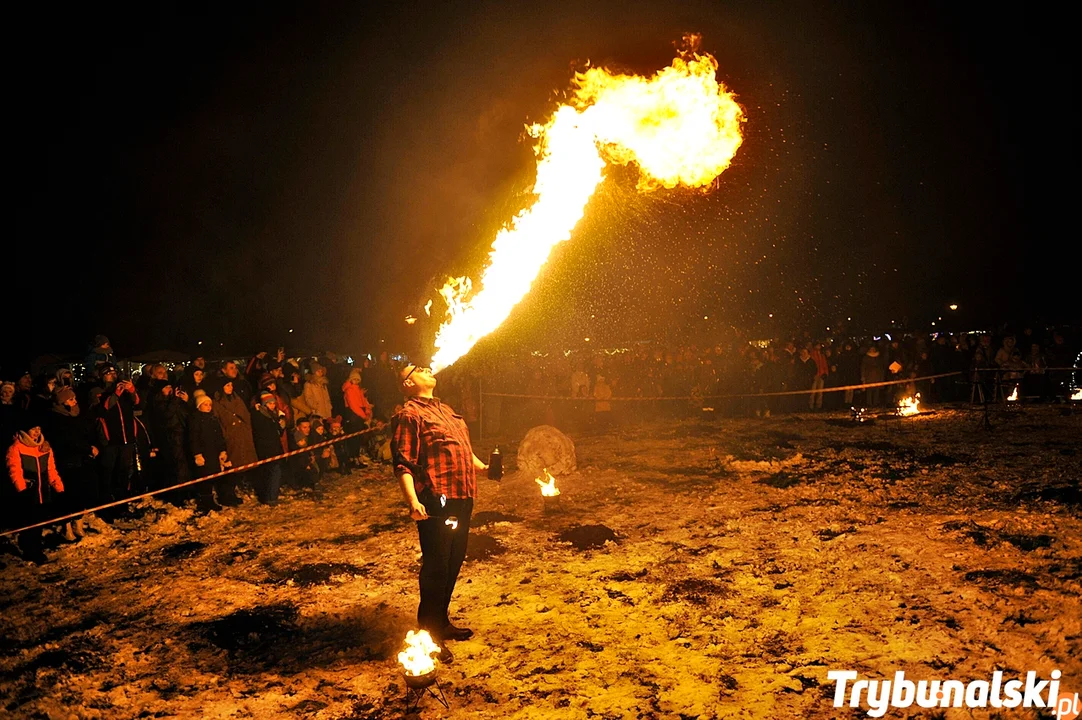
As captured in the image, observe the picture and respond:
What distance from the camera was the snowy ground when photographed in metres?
4.12

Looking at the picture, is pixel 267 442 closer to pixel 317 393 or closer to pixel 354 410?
pixel 317 393

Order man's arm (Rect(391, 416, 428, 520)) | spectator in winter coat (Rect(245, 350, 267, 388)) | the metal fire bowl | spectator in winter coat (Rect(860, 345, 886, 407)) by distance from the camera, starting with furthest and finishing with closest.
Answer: spectator in winter coat (Rect(860, 345, 886, 407)) → spectator in winter coat (Rect(245, 350, 267, 388)) → man's arm (Rect(391, 416, 428, 520)) → the metal fire bowl

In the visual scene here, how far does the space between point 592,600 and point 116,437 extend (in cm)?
706

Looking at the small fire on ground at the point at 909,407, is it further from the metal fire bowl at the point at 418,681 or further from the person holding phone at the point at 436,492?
the metal fire bowl at the point at 418,681

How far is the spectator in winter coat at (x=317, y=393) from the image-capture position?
443 inches

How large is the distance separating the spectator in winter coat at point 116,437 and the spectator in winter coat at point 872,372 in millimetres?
15959

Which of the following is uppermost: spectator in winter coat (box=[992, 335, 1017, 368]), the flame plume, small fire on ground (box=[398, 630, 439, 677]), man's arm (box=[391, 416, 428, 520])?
the flame plume

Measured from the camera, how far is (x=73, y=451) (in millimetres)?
8148

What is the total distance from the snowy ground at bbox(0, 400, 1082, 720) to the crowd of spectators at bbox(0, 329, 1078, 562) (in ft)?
A: 2.35

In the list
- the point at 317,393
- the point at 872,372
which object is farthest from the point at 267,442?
the point at 872,372

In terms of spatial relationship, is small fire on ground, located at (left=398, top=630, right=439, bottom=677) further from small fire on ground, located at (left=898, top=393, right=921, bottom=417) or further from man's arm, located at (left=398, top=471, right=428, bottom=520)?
small fire on ground, located at (left=898, top=393, right=921, bottom=417)

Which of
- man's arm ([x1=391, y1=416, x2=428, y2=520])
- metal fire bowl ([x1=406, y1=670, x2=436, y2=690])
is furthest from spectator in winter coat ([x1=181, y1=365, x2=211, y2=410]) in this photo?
metal fire bowl ([x1=406, y1=670, x2=436, y2=690])

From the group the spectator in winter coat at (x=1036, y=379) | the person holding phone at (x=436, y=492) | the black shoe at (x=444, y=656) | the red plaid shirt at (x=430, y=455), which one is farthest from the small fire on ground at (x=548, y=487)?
the spectator in winter coat at (x=1036, y=379)

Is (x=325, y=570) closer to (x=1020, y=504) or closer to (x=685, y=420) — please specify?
(x=1020, y=504)
